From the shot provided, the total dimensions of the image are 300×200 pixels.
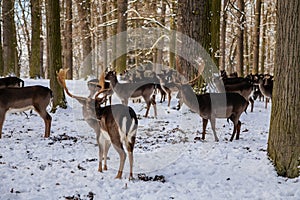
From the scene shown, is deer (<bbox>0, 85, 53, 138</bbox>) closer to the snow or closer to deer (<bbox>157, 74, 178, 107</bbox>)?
the snow

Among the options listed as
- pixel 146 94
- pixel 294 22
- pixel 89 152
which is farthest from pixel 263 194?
pixel 146 94

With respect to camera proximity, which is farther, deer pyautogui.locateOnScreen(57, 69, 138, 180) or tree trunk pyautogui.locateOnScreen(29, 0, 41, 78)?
tree trunk pyautogui.locateOnScreen(29, 0, 41, 78)

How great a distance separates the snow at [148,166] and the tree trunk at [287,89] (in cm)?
28

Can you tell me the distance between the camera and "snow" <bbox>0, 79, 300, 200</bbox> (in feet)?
16.2

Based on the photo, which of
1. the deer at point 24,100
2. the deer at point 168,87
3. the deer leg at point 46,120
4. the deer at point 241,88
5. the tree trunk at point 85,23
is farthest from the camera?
the tree trunk at point 85,23

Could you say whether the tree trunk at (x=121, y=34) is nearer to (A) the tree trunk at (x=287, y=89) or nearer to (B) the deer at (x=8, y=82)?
(B) the deer at (x=8, y=82)

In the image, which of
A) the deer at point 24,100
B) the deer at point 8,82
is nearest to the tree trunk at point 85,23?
the deer at point 8,82

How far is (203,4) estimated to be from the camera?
10852 mm

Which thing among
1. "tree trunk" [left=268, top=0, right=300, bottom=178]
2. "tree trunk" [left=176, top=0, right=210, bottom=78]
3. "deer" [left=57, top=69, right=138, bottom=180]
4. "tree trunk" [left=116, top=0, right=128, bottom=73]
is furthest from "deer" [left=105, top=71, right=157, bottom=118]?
"tree trunk" [left=268, top=0, right=300, bottom=178]

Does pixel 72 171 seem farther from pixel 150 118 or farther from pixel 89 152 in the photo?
pixel 150 118

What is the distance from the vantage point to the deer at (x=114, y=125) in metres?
5.54

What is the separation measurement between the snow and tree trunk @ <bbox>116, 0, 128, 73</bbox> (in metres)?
9.43

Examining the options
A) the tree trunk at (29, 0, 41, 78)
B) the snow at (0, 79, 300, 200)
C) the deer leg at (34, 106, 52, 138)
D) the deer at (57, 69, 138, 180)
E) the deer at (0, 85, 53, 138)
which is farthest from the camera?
the tree trunk at (29, 0, 41, 78)

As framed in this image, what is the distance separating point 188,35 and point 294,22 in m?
5.78
